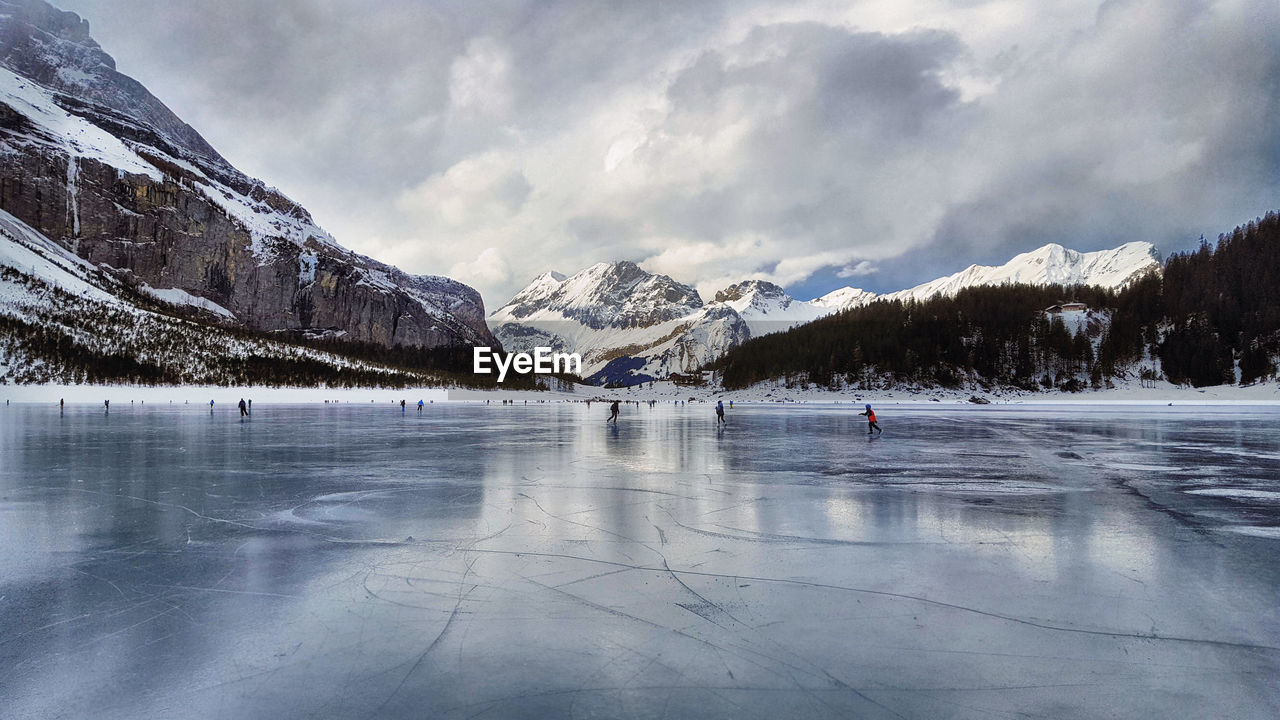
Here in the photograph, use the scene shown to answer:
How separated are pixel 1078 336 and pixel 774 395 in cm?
5089

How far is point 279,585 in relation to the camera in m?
5.24

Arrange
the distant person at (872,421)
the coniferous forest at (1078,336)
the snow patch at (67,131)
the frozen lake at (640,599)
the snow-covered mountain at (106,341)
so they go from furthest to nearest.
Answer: the snow patch at (67,131) → the snow-covered mountain at (106,341) → the coniferous forest at (1078,336) → the distant person at (872,421) → the frozen lake at (640,599)

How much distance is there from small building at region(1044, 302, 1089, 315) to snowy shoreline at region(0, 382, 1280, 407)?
27149mm

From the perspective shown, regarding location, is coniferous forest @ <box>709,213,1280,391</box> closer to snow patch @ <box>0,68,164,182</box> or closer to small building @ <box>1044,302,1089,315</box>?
small building @ <box>1044,302,1089,315</box>

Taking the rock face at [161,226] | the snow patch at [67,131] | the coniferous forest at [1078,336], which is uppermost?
the snow patch at [67,131]

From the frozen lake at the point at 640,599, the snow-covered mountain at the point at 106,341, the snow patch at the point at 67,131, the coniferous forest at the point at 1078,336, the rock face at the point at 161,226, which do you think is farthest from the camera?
the snow patch at the point at 67,131

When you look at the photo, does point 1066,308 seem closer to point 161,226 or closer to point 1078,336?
point 1078,336

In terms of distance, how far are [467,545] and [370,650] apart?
2762 mm

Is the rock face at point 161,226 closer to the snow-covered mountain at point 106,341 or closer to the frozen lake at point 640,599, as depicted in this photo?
the snow-covered mountain at point 106,341

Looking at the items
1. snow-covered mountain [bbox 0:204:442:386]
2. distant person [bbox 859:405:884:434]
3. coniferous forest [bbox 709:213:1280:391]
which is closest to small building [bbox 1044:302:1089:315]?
coniferous forest [bbox 709:213:1280:391]

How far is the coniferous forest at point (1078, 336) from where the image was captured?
3339 inches

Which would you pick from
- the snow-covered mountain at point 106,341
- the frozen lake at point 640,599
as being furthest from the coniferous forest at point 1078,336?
the frozen lake at point 640,599

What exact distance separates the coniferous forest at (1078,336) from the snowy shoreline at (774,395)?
4.38 metres

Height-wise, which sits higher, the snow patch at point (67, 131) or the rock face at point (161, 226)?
the snow patch at point (67, 131)
